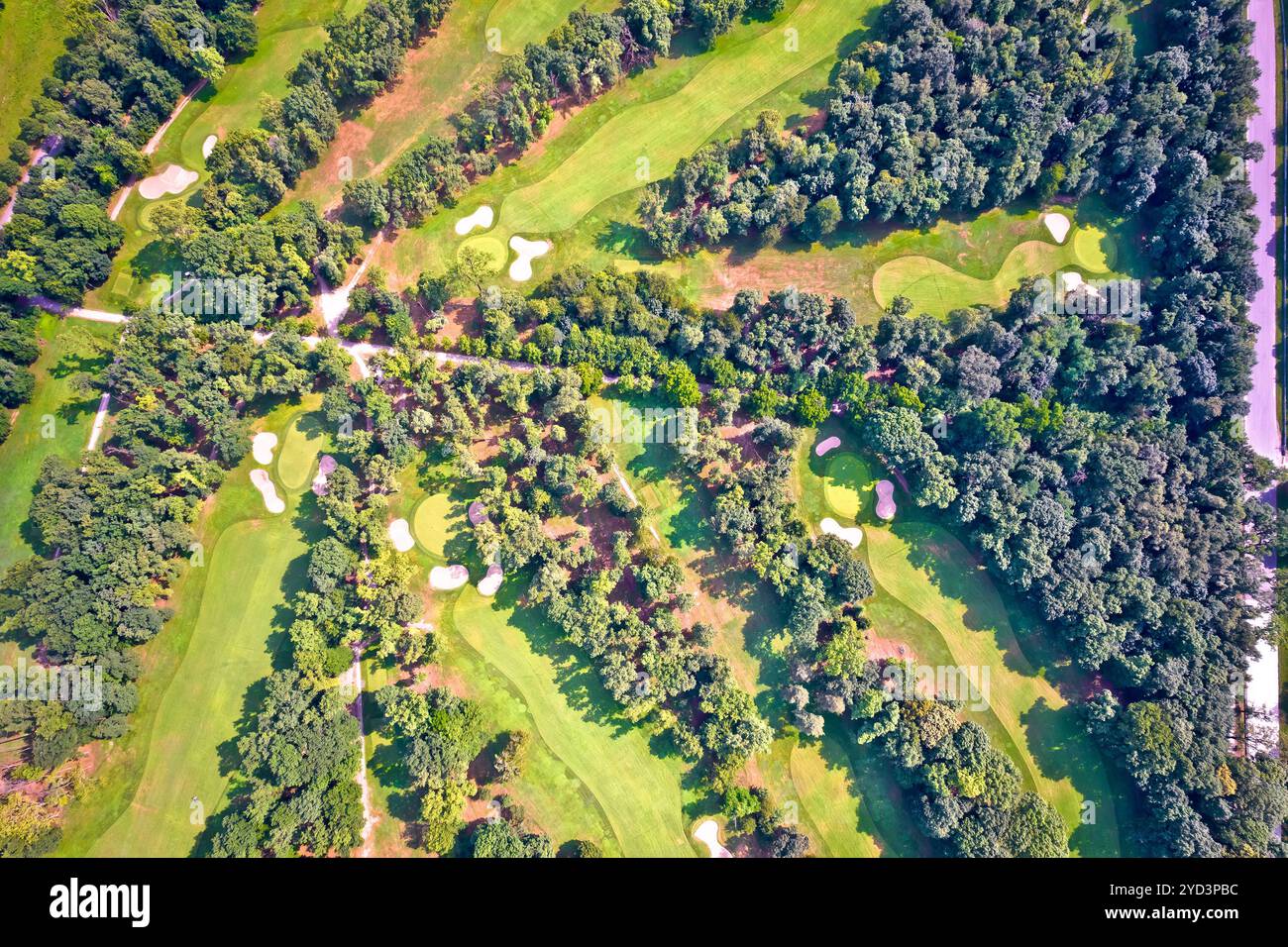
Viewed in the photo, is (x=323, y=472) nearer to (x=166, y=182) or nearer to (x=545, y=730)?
(x=545, y=730)

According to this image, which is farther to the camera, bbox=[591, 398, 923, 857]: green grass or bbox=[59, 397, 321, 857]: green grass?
bbox=[591, 398, 923, 857]: green grass

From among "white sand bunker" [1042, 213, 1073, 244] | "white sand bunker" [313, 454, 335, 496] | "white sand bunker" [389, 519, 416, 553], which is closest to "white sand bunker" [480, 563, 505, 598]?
"white sand bunker" [389, 519, 416, 553]

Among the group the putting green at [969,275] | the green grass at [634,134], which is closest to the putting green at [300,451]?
the green grass at [634,134]

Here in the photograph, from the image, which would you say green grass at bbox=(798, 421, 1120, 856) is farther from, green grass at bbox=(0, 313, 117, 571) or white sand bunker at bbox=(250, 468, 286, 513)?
green grass at bbox=(0, 313, 117, 571)

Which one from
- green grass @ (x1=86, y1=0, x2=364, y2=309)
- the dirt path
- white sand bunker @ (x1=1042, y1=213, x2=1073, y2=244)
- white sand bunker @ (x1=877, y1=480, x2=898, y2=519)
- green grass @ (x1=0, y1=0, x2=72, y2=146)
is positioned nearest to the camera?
the dirt path

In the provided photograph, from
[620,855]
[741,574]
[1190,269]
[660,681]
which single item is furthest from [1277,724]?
[620,855]

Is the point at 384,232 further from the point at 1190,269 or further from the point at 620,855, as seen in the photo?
the point at 1190,269
